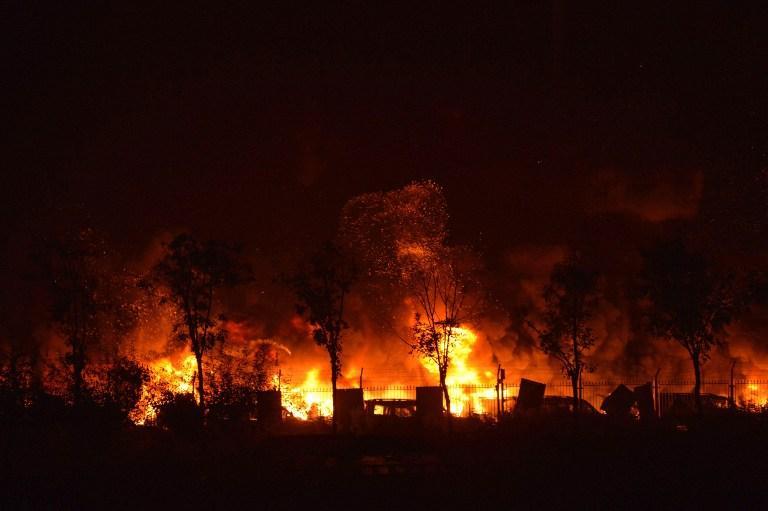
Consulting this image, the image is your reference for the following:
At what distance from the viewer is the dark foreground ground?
1572 centimetres

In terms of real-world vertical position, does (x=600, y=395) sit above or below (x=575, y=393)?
below

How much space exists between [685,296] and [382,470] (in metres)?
15.3

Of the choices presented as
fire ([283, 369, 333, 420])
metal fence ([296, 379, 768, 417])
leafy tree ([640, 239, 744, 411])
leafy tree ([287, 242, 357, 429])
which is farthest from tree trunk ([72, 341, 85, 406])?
leafy tree ([640, 239, 744, 411])

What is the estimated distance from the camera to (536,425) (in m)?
25.2

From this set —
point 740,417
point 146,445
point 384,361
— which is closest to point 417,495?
point 146,445

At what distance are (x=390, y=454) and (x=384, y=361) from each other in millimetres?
28078

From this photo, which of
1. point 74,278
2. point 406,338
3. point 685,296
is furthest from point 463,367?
point 74,278

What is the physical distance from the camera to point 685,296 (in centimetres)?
2853

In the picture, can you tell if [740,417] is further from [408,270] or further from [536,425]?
[408,270]

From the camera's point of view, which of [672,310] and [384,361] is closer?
[672,310]

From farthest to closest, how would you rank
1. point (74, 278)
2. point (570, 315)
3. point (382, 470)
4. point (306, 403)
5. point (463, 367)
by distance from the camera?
point (463, 367) < point (306, 403) < point (570, 315) < point (74, 278) < point (382, 470)

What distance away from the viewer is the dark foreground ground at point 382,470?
1572 centimetres

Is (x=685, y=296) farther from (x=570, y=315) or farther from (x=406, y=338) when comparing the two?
(x=406, y=338)

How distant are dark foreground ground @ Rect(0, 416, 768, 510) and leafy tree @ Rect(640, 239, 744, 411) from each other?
6268 mm
